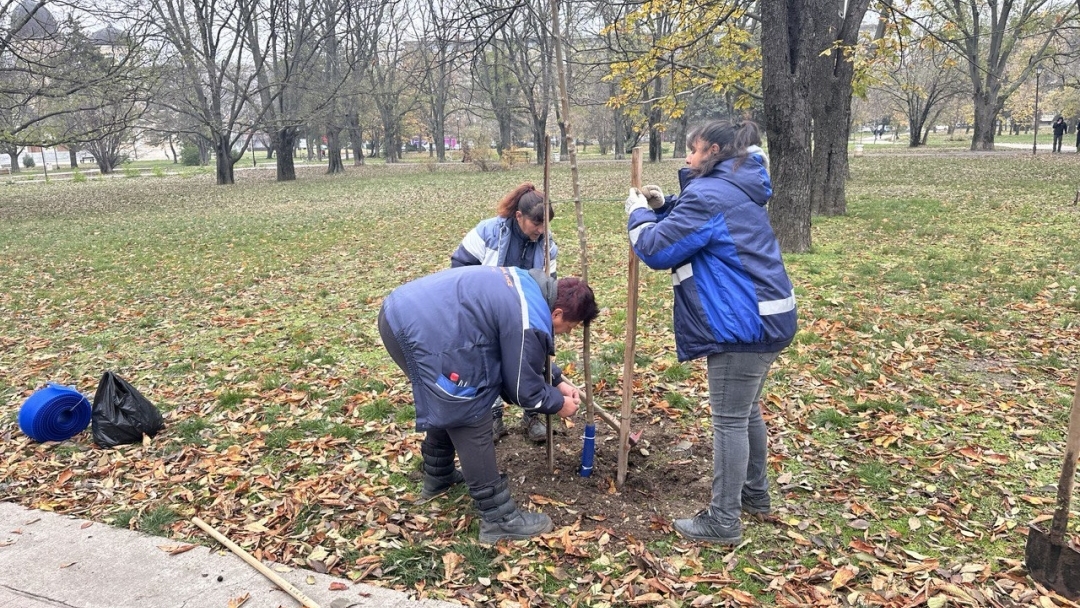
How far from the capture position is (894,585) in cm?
291

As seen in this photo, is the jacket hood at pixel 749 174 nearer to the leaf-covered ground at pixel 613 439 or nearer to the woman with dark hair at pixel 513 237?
the woman with dark hair at pixel 513 237

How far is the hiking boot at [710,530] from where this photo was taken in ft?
10.4

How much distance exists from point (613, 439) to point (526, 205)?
153cm

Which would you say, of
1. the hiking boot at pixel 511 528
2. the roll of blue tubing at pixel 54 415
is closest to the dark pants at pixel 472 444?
the hiking boot at pixel 511 528

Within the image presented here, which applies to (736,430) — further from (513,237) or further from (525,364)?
(513,237)

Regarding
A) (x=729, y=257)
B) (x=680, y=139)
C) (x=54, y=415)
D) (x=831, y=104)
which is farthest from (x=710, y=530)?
(x=680, y=139)

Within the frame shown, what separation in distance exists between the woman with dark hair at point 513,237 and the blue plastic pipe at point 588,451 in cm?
55

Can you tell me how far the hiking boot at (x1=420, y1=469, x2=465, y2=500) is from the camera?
12.1ft

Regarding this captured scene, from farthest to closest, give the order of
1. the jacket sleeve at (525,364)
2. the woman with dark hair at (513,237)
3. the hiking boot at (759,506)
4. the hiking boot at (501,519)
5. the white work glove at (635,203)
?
the woman with dark hair at (513,237), the hiking boot at (759,506), the hiking boot at (501,519), the white work glove at (635,203), the jacket sleeve at (525,364)

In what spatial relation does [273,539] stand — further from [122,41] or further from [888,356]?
[122,41]

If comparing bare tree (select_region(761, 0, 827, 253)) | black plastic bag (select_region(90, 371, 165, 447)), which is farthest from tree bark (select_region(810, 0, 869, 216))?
black plastic bag (select_region(90, 371, 165, 447))

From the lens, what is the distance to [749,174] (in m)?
2.78

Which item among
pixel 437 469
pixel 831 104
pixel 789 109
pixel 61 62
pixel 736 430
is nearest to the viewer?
pixel 736 430

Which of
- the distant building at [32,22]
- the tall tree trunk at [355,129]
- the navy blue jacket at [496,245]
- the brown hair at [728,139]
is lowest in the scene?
the navy blue jacket at [496,245]
